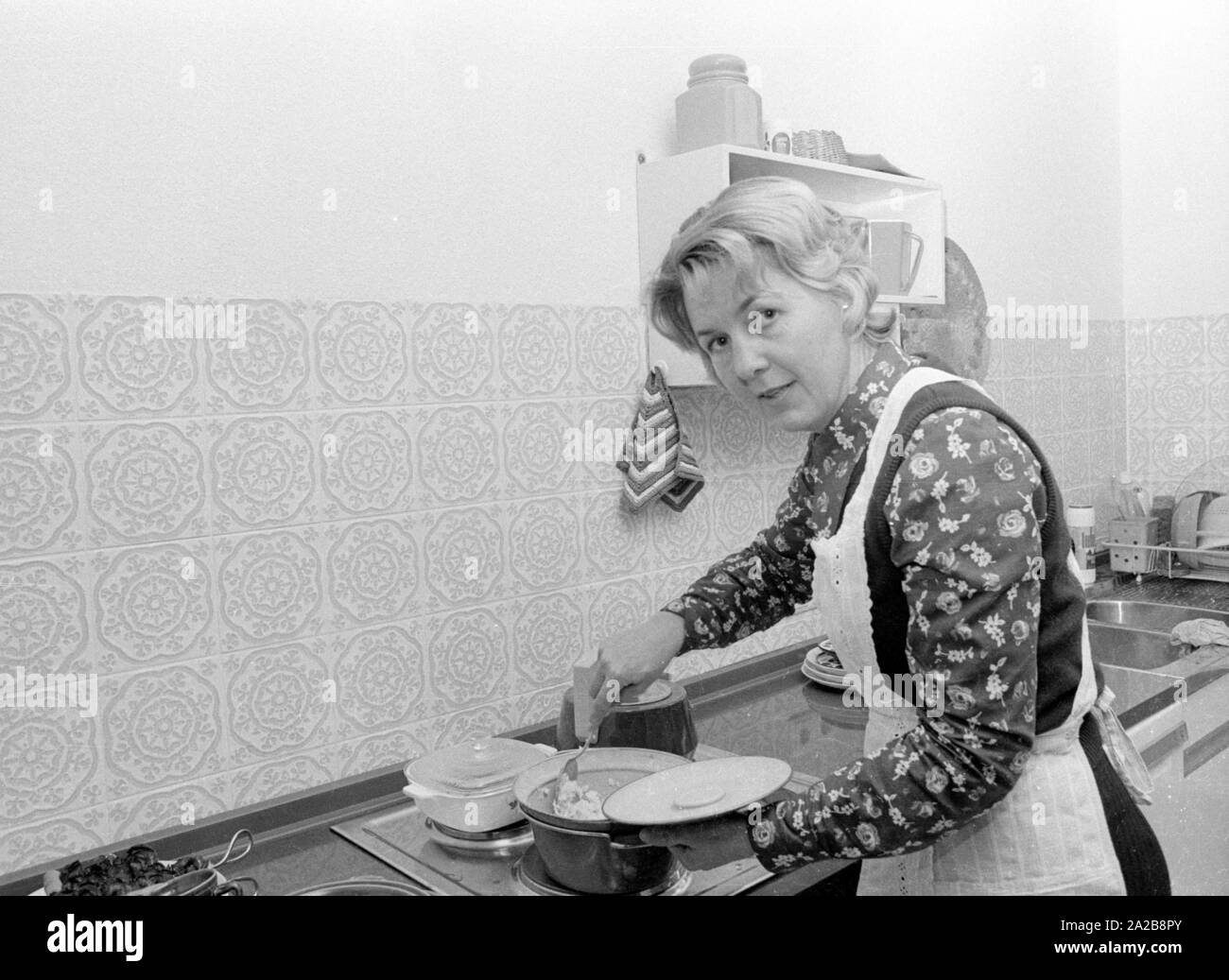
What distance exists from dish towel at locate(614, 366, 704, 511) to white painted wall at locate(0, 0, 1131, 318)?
0.16 metres

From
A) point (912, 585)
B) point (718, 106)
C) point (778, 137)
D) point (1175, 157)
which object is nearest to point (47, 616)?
point (912, 585)

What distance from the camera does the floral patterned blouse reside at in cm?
89

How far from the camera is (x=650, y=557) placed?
175 centimetres

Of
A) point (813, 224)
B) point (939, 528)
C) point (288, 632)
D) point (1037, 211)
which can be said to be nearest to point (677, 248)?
point (813, 224)

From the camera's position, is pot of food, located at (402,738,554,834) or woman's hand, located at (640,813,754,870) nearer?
woman's hand, located at (640,813,754,870)

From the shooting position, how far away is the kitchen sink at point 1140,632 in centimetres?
213

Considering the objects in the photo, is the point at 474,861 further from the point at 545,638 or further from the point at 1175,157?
the point at 1175,157

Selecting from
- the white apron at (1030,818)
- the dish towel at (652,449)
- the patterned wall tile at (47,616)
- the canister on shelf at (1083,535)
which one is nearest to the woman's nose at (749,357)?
the white apron at (1030,818)

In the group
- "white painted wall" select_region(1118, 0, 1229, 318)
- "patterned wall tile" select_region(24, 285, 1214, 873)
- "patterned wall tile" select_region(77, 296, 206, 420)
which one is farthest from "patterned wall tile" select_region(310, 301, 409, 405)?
"white painted wall" select_region(1118, 0, 1229, 318)

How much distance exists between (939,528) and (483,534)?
765 mm

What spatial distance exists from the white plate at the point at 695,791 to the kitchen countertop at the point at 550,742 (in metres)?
0.14

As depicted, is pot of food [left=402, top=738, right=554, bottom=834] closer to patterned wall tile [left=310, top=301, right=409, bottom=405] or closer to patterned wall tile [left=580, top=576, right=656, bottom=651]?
patterned wall tile [left=580, top=576, right=656, bottom=651]

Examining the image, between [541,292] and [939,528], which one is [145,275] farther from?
[939,528]

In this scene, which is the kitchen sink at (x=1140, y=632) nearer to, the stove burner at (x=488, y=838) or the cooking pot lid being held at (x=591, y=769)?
the cooking pot lid being held at (x=591, y=769)
